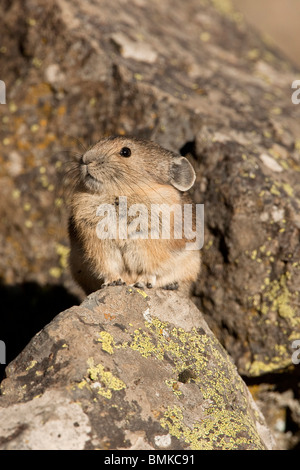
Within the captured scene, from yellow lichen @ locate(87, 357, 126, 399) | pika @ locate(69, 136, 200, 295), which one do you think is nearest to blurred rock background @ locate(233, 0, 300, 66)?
pika @ locate(69, 136, 200, 295)

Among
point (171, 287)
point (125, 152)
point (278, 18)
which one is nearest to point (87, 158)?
point (125, 152)

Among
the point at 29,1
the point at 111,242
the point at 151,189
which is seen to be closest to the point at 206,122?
the point at 151,189

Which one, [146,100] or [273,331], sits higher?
[146,100]

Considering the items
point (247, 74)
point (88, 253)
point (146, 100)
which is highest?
point (247, 74)

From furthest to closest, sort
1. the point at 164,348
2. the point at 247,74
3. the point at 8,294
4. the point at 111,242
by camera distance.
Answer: the point at 247,74 < the point at 8,294 < the point at 111,242 < the point at 164,348

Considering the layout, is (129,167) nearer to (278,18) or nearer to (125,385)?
(125,385)

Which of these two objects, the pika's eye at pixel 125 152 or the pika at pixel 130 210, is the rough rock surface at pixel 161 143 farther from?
the pika's eye at pixel 125 152

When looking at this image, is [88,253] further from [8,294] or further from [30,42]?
[30,42]
